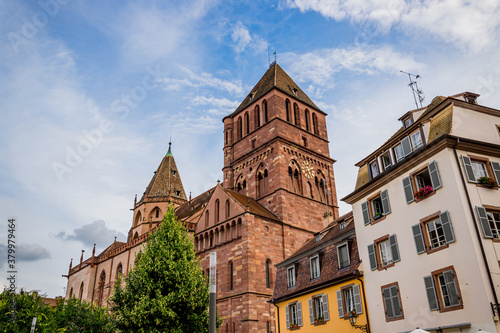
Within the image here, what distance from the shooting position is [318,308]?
76.0 feet

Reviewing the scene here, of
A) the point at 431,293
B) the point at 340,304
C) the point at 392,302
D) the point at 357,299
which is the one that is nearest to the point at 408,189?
the point at 431,293

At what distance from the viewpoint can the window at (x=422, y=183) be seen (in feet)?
58.7

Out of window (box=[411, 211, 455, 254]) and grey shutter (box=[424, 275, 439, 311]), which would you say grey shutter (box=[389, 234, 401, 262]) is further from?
grey shutter (box=[424, 275, 439, 311])

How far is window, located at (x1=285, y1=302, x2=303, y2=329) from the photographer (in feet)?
79.4

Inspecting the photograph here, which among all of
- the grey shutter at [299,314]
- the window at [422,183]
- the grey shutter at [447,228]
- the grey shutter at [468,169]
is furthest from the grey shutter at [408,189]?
the grey shutter at [299,314]

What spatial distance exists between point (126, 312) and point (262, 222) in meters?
16.4

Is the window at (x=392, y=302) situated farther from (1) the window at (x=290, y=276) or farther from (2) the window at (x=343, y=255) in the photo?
(1) the window at (x=290, y=276)

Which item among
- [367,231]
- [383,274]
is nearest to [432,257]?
[383,274]

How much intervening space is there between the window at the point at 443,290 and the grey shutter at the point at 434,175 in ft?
11.1

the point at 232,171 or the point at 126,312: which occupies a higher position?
the point at 232,171

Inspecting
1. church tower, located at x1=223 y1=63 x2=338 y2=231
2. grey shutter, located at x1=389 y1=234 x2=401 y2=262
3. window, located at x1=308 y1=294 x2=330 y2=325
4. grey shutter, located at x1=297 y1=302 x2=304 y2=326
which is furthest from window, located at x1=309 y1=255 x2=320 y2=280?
church tower, located at x1=223 y1=63 x2=338 y2=231

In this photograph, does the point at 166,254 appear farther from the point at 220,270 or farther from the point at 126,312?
the point at 220,270

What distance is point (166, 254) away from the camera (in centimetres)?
2405

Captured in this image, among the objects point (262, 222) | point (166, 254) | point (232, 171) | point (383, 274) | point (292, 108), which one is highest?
point (292, 108)
